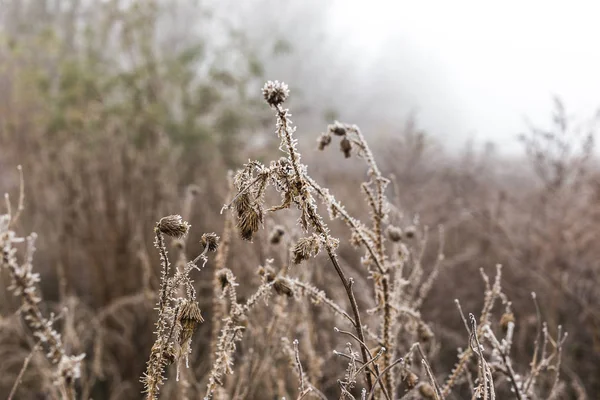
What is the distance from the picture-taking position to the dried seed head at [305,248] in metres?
0.78

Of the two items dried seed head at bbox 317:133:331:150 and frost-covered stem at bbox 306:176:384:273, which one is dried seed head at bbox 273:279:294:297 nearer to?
frost-covered stem at bbox 306:176:384:273

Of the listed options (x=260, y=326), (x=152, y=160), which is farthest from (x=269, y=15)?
(x=260, y=326)

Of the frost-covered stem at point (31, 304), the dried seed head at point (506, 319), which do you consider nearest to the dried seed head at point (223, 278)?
the frost-covered stem at point (31, 304)

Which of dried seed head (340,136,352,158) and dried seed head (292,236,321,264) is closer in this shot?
dried seed head (292,236,321,264)

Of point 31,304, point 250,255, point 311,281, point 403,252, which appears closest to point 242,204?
point 31,304

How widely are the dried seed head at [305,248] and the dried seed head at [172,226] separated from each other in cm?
17

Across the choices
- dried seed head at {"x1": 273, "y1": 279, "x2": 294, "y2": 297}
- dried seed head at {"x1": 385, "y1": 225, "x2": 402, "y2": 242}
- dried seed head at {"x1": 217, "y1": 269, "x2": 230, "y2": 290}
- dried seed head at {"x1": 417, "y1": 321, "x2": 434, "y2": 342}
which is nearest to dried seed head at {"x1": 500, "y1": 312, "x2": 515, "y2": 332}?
dried seed head at {"x1": 417, "y1": 321, "x2": 434, "y2": 342}

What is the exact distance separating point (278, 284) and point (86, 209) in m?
3.14

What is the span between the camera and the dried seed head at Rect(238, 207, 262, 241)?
76 cm

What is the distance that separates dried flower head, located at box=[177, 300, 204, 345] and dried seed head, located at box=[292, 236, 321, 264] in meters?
0.17

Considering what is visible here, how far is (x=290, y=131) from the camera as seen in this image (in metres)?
0.74

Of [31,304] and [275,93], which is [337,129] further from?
[31,304]

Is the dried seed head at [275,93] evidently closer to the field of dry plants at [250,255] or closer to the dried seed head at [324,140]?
the field of dry plants at [250,255]

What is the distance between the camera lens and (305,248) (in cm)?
78
